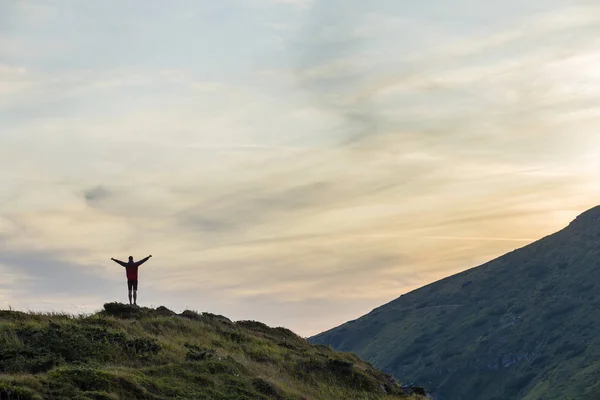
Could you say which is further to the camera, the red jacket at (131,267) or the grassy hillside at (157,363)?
the red jacket at (131,267)

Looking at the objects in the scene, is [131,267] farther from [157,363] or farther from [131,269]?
[157,363]

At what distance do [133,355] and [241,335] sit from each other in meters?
12.0

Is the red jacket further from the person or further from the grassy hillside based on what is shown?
the grassy hillside

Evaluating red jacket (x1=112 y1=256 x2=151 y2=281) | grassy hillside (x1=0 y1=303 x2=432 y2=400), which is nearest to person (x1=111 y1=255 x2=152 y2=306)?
red jacket (x1=112 y1=256 x2=151 y2=281)

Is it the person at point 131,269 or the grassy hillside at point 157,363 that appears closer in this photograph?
the grassy hillside at point 157,363

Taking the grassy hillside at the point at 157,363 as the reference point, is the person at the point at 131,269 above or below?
above

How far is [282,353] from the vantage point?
142 ft

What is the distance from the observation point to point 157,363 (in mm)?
32844

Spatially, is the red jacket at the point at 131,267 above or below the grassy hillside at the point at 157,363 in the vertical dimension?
above

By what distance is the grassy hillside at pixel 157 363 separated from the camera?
27.4m

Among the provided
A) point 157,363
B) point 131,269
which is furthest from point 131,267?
point 157,363

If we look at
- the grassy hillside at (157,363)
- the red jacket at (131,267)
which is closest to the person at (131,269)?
the red jacket at (131,267)

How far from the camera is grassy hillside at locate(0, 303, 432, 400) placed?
27422 mm

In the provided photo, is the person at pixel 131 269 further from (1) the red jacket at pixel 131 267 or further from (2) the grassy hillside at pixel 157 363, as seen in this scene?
(2) the grassy hillside at pixel 157 363
